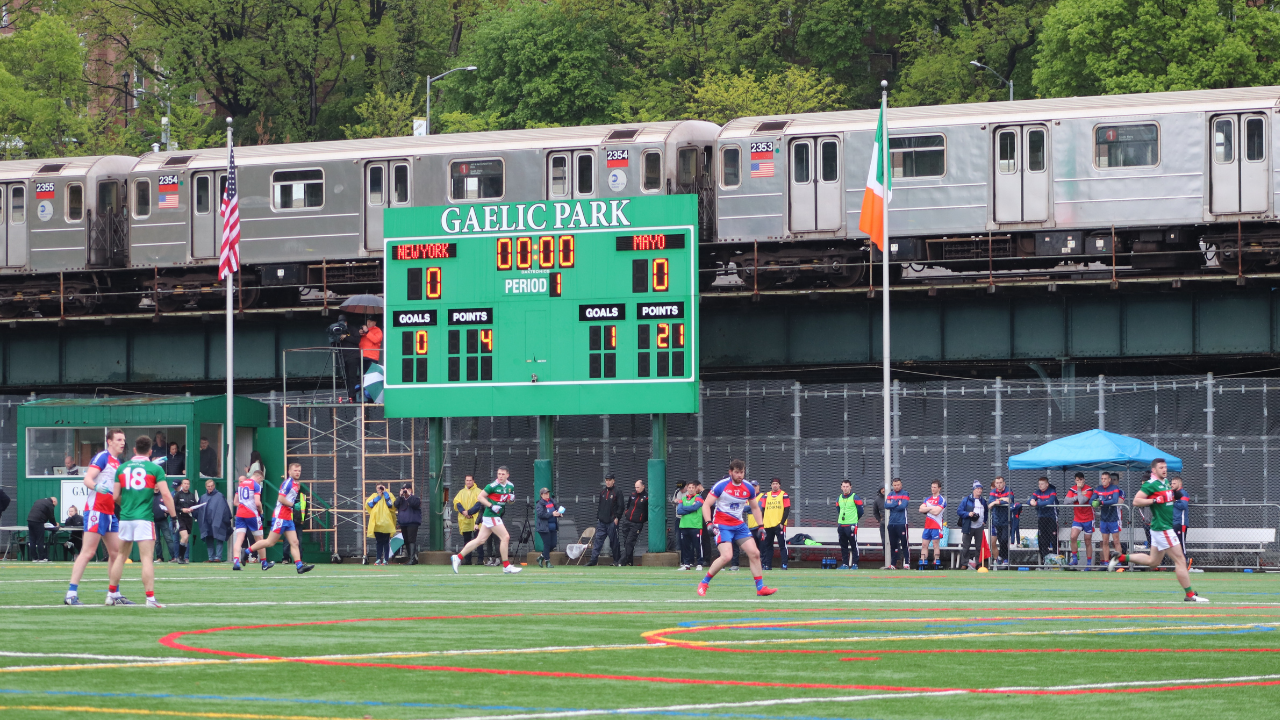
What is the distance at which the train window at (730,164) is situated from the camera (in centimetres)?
3691

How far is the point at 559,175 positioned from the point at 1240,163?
1381cm

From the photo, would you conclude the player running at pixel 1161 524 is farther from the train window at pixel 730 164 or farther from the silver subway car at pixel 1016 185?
the train window at pixel 730 164

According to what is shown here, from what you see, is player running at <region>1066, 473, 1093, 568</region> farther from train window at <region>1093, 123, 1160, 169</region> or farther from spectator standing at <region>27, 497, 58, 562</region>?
spectator standing at <region>27, 497, 58, 562</region>

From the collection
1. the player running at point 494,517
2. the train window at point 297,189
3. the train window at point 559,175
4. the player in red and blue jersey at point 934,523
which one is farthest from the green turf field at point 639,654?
the train window at point 297,189

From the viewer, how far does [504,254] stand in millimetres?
31672

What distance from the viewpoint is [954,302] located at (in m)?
36.8

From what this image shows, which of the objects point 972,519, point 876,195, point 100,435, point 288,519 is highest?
point 876,195

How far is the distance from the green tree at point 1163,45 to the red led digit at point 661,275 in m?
23.6

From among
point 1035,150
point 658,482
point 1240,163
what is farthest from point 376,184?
point 1240,163

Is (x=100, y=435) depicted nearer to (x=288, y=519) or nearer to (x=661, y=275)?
(x=288, y=519)

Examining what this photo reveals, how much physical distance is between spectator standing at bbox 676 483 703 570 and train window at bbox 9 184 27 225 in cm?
2046

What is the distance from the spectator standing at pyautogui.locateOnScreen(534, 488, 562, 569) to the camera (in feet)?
102

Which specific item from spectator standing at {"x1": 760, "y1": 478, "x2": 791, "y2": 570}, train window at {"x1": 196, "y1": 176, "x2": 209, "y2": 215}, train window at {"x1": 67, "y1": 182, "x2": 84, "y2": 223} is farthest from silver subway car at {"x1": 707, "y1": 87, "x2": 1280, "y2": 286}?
train window at {"x1": 67, "y1": 182, "x2": 84, "y2": 223}

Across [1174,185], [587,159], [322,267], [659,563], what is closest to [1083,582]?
[659,563]
